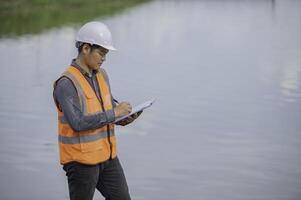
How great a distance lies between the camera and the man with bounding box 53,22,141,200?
4223 mm

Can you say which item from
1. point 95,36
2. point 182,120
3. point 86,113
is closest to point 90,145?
point 86,113

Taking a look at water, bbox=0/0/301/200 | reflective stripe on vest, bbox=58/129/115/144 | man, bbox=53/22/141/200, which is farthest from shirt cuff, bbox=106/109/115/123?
water, bbox=0/0/301/200

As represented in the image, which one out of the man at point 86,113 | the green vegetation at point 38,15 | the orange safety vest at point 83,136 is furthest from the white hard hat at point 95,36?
the green vegetation at point 38,15

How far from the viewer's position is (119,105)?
→ 438 centimetres

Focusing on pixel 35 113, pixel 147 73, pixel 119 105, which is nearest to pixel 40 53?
pixel 147 73

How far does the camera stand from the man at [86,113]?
422 cm

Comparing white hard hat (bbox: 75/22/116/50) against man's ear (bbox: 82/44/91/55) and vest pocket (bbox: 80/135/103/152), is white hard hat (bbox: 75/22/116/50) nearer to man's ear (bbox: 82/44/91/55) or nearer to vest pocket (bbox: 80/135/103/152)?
man's ear (bbox: 82/44/91/55)

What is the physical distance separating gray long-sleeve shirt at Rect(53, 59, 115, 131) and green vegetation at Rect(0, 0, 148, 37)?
1934 cm

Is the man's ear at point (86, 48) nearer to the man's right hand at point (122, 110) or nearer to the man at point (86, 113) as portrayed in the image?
the man at point (86, 113)

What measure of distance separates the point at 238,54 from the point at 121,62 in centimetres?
364

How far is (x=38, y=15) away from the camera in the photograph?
32.7 meters

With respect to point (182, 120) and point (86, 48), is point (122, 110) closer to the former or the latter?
point (86, 48)

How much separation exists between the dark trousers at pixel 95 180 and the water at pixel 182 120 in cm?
216

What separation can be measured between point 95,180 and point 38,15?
28919mm
